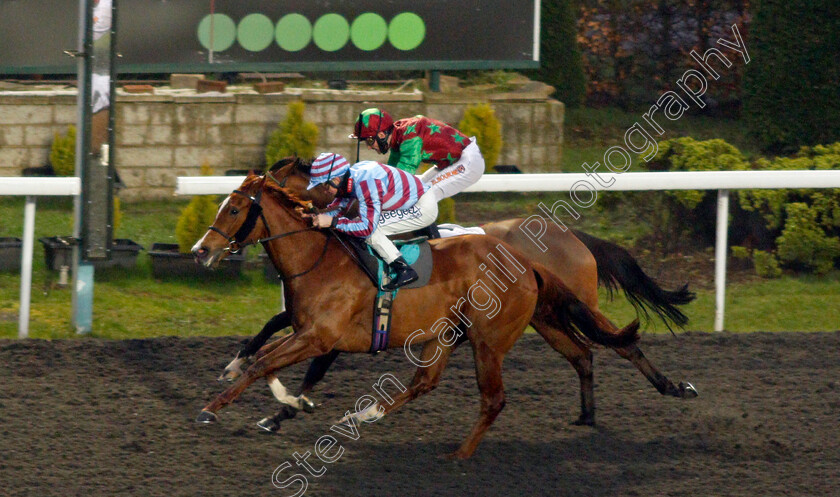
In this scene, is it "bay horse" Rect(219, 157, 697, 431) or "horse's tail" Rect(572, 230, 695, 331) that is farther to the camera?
"horse's tail" Rect(572, 230, 695, 331)

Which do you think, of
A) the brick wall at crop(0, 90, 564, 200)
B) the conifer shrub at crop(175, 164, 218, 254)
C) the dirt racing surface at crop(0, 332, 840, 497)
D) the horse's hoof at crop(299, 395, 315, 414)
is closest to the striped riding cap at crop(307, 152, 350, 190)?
the horse's hoof at crop(299, 395, 315, 414)

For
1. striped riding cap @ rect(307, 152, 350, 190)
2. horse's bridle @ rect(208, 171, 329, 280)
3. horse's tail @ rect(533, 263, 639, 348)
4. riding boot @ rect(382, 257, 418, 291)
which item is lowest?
horse's tail @ rect(533, 263, 639, 348)

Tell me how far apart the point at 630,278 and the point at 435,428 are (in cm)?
126

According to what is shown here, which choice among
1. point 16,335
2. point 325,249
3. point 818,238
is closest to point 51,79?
point 16,335

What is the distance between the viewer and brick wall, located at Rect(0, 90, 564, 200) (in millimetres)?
8031

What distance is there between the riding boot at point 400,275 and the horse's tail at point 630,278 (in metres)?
1.20

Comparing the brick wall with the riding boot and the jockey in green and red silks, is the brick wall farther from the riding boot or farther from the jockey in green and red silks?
the riding boot

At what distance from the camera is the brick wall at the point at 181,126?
8.03 meters

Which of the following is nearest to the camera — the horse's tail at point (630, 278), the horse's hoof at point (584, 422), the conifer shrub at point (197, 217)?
the horse's hoof at point (584, 422)

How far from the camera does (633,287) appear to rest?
203 inches

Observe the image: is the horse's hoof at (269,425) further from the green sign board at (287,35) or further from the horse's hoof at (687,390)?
the green sign board at (287,35)

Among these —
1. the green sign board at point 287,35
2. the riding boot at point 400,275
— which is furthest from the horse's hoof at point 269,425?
the green sign board at point 287,35

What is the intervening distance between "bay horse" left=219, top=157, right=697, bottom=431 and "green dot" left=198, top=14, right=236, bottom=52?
12.2 ft

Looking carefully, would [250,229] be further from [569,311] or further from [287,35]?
[287,35]
